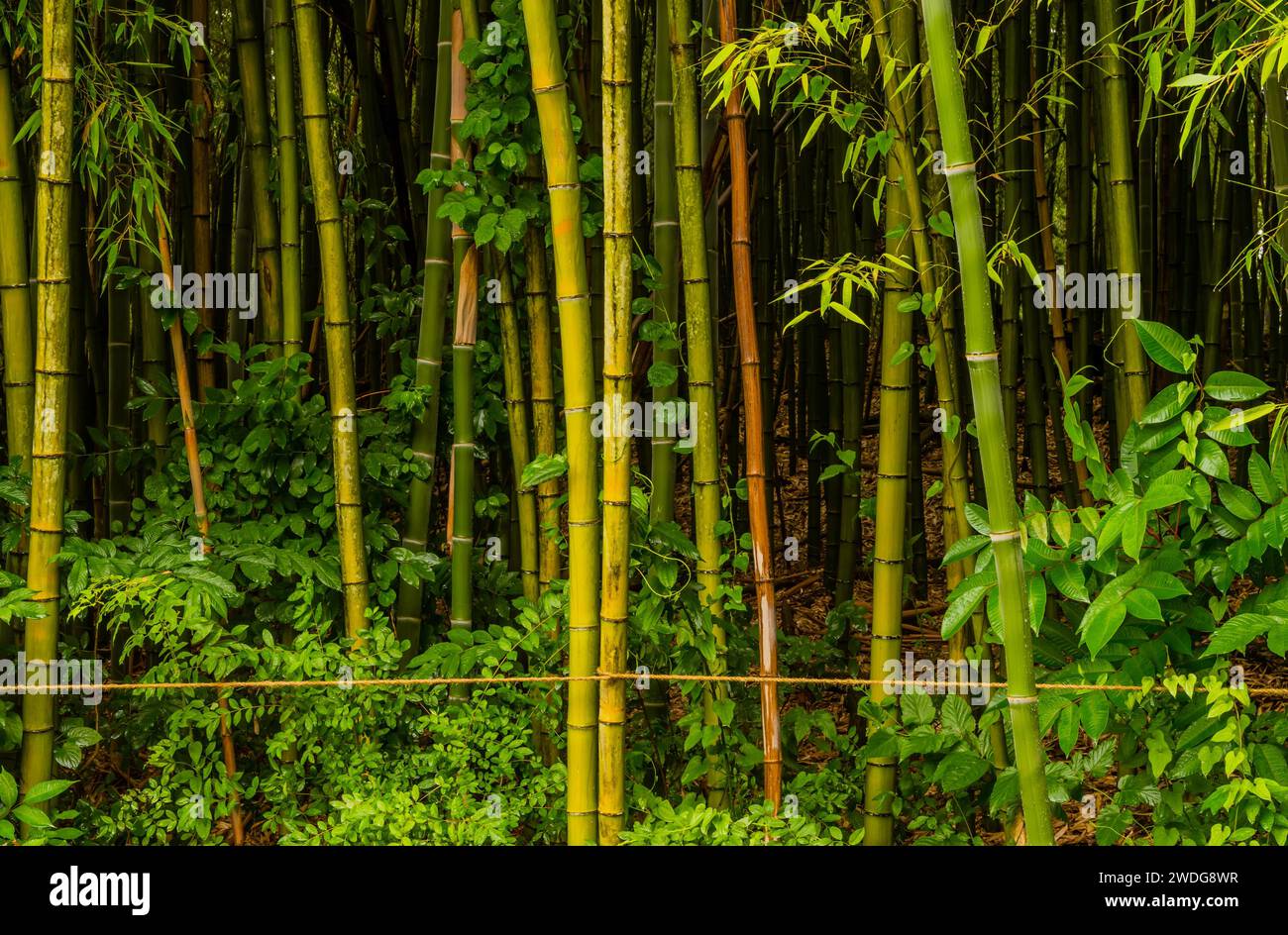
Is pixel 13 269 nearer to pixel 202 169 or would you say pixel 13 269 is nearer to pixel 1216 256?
pixel 202 169

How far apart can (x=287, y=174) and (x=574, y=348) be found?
110 cm

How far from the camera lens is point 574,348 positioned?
74.5 inches

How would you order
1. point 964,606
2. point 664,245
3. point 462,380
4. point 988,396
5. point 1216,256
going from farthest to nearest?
point 1216,256 → point 462,380 → point 664,245 → point 964,606 → point 988,396

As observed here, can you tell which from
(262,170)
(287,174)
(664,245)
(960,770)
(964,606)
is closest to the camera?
(964,606)

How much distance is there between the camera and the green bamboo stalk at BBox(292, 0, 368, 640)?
8.00 ft

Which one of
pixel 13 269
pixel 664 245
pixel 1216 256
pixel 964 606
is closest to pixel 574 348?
pixel 664 245

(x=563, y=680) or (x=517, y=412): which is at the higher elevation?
(x=517, y=412)

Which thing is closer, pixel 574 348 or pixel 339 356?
pixel 574 348

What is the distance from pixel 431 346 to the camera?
2602 mm

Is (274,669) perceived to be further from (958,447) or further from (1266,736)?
(1266,736)

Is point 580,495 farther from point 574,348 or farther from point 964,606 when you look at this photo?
point 964,606

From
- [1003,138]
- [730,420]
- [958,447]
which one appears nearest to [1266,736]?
[958,447]

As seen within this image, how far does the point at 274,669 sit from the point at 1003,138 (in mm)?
2814

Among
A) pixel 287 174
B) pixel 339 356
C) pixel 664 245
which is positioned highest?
pixel 287 174
